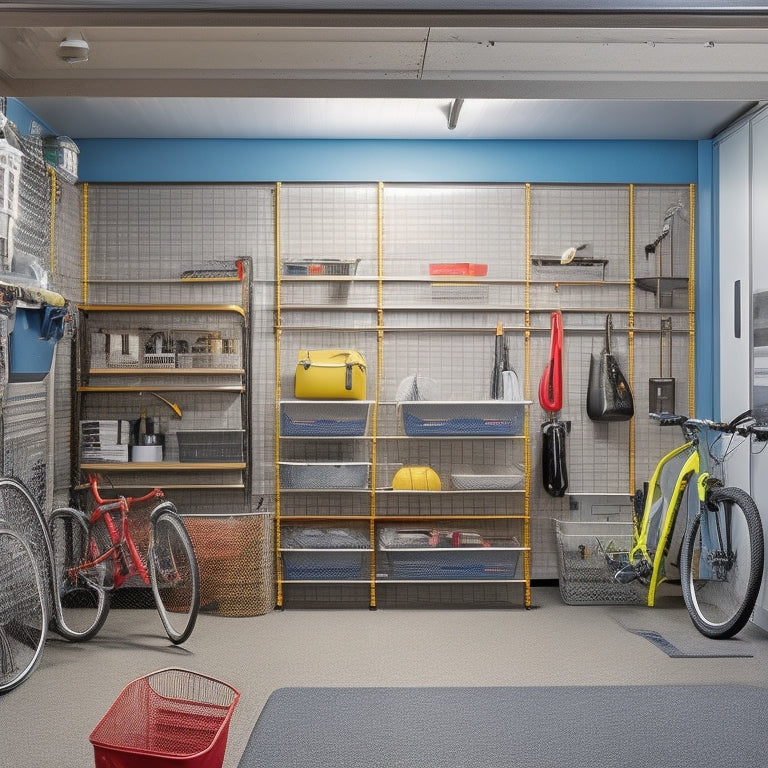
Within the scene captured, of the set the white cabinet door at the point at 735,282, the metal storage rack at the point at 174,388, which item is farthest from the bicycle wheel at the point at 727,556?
the metal storage rack at the point at 174,388

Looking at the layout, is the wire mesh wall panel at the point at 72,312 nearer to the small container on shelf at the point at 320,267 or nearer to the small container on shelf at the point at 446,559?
the small container on shelf at the point at 320,267

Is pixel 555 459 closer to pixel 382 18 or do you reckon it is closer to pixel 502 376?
pixel 502 376

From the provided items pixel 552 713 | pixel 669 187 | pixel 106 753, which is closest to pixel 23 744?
pixel 106 753

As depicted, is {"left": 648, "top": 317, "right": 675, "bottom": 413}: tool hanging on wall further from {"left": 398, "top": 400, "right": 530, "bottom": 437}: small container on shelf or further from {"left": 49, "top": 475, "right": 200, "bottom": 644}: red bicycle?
{"left": 49, "top": 475, "right": 200, "bottom": 644}: red bicycle

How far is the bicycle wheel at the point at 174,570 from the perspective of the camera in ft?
14.7

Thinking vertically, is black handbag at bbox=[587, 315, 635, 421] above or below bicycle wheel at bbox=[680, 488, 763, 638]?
above

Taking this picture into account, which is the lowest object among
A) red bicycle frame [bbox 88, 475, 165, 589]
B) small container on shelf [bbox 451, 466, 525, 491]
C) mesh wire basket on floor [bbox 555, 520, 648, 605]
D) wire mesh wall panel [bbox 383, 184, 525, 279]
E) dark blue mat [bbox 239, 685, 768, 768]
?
dark blue mat [bbox 239, 685, 768, 768]

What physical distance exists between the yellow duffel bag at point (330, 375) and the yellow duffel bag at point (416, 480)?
1.82ft

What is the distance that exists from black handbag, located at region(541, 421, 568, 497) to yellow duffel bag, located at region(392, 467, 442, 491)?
77 centimetres

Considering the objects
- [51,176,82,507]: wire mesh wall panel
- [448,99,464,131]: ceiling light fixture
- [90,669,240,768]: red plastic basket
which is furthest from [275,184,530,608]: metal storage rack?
[90,669,240,768]: red plastic basket

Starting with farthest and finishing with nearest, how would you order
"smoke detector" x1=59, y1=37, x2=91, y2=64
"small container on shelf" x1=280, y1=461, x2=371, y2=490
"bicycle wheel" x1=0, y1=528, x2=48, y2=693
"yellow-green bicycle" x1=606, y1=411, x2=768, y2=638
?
1. "small container on shelf" x1=280, y1=461, x2=371, y2=490
2. "yellow-green bicycle" x1=606, y1=411, x2=768, y2=638
3. "bicycle wheel" x1=0, y1=528, x2=48, y2=693
4. "smoke detector" x1=59, y1=37, x2=91, y2=64

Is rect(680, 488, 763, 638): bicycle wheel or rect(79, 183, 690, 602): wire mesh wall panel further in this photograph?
rect(79, 183, 690, 602): wire mesh wall panel

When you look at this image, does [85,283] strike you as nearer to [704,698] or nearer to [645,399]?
[645,399]

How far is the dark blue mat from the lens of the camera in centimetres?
299
